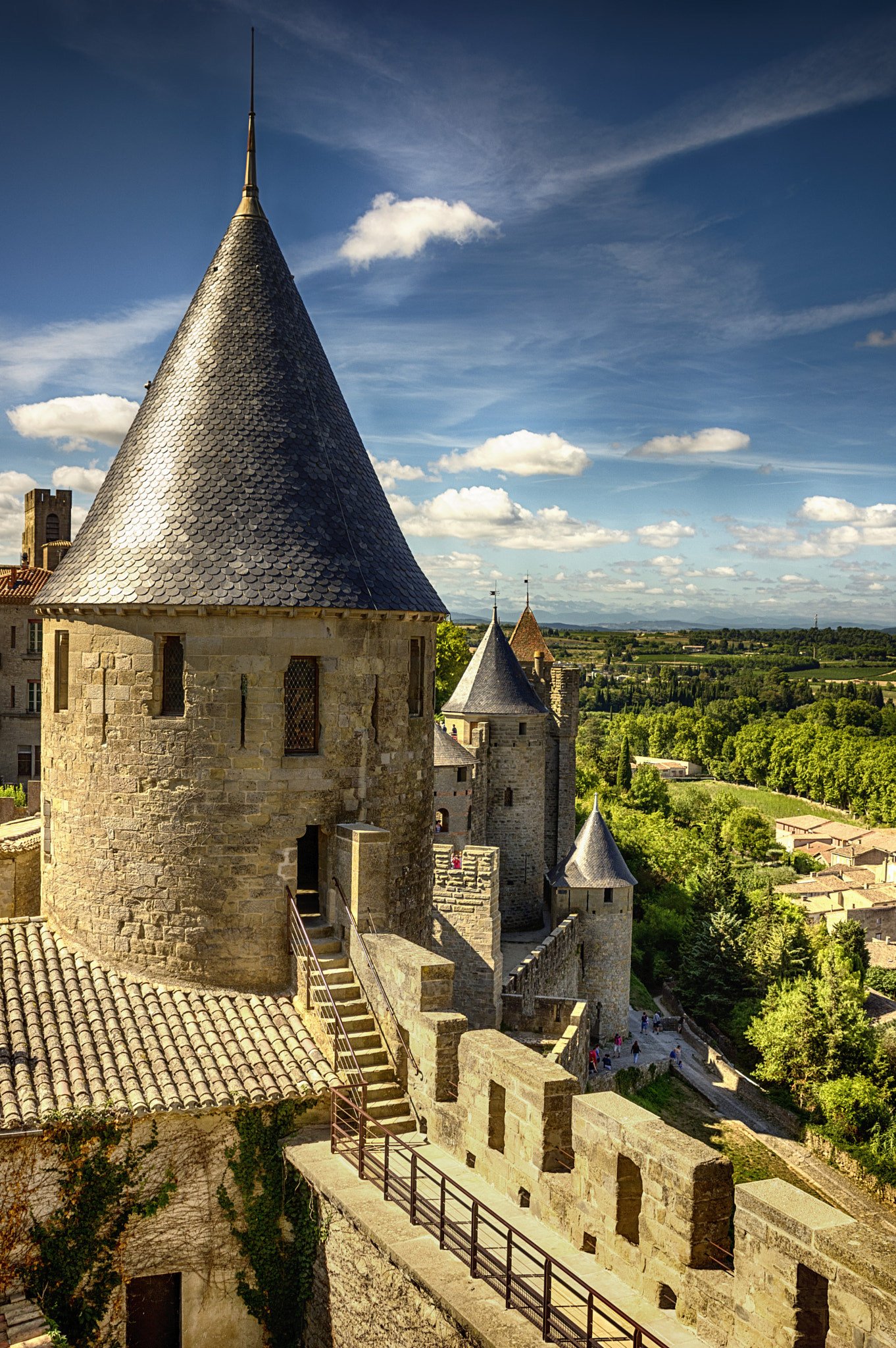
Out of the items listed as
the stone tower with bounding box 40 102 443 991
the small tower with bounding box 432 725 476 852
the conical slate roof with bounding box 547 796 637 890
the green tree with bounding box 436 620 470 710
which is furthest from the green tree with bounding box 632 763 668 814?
the stone tower with bounding box 40 102 443 991

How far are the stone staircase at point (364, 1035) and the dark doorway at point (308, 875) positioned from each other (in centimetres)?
116

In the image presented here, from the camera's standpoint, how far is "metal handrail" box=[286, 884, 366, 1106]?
11.2m

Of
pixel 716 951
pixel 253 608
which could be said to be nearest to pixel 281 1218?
pixel 253 608

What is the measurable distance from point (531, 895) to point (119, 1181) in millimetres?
28422

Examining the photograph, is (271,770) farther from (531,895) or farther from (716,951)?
(716,951)

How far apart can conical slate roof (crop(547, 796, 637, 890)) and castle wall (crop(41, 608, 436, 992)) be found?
917 inches

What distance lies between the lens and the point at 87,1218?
34.5 ft

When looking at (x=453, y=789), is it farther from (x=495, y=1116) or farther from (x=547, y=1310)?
(x=547, y=1310)

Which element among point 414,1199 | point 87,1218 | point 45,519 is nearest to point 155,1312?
point 87,1218

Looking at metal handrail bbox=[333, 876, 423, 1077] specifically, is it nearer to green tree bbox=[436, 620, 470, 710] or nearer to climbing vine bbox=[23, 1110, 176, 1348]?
climbing vine bbox=[23, 1110, 176, 1348]

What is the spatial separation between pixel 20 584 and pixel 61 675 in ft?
81.5

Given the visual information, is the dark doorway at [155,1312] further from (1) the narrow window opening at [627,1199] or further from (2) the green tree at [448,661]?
(2) the green tree at [448,661]

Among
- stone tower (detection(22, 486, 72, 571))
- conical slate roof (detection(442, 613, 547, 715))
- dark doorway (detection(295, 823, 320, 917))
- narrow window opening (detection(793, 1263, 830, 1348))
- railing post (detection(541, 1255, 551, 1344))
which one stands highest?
stone tower (detection(22, 486, 72, 571))

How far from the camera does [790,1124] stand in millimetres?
37969
